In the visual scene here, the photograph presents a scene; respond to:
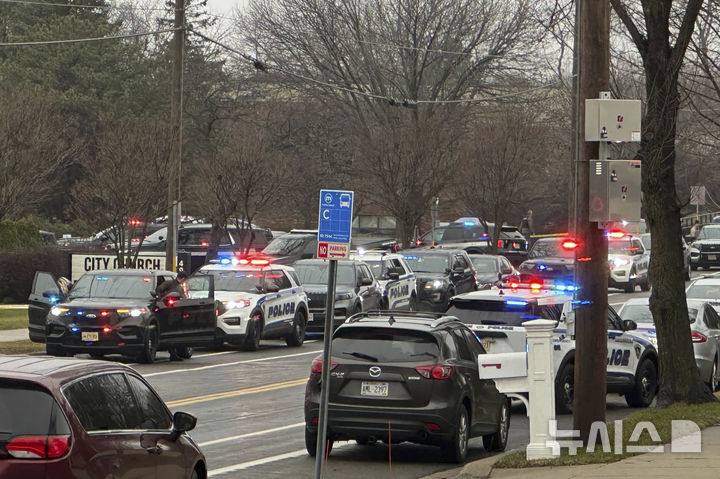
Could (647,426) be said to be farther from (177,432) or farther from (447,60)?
(447,60)

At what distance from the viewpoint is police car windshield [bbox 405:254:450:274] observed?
3538cm

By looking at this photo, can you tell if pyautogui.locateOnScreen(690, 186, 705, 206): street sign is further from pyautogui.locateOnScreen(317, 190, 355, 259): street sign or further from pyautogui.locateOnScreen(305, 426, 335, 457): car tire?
pyautogui.locateOnScreen(317, 190, 355, 259): street sign

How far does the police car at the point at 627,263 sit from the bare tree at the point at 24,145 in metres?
18.6

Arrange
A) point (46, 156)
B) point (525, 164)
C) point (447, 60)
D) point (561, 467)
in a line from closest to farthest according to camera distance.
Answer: point (561, 467) < point (46, 156) < point (525, 164) < point (447, 60)

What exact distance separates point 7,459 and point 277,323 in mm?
19646

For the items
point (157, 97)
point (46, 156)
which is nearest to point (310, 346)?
point (46, 156)

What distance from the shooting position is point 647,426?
46.4 ft

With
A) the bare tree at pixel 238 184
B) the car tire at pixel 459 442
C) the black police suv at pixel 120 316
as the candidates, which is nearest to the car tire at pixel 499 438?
the car tire at pixel 459 442

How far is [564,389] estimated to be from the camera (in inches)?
670

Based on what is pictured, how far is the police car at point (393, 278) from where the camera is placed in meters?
31.5

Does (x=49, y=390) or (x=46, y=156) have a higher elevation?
(x=46, y=156)

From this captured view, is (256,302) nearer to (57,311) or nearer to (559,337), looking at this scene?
(57,311)

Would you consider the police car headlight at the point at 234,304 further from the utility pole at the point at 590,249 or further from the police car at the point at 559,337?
the utility pole at the point at 590,249

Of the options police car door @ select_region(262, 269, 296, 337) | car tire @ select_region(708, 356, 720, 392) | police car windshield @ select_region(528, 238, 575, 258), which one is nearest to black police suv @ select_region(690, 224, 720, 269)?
police car windshield @ select_region(528, 238, 575, 258)
